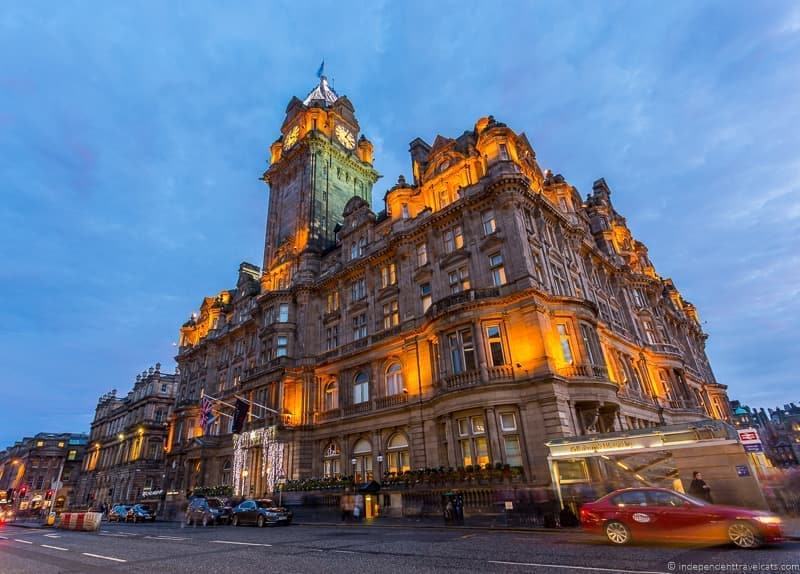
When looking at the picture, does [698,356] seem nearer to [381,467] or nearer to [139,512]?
[381,467]

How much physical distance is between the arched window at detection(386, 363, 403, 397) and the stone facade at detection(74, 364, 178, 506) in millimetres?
48252

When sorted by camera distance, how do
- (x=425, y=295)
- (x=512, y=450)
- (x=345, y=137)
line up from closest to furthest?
1. (x=512, y=450)
2. (x=425, y=295)
3. (x=345, y=137)

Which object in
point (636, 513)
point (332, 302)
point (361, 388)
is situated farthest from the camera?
point (332, 302)

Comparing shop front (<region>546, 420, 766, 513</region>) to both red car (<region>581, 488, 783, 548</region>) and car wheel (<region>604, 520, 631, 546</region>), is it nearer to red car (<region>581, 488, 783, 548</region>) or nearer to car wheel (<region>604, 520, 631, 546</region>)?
red car (<region>581, 488, 783, 548</region>)

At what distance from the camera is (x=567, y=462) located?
72.9 ft

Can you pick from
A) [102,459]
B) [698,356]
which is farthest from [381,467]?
[102,459]

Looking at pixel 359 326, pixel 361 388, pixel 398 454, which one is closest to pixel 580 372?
pixel 398 454

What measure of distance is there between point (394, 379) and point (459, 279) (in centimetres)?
940

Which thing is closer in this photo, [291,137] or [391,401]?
[391,401]

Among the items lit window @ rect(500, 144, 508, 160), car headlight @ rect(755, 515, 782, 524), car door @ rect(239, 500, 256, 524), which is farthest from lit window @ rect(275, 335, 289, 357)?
car headlight @ rect(755, 515, 782, 524)

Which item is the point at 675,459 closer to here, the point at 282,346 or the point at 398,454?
the point at 398,454

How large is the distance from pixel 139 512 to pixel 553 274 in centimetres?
4097

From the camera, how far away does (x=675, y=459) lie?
1634cm

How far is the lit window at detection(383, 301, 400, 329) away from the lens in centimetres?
3538
